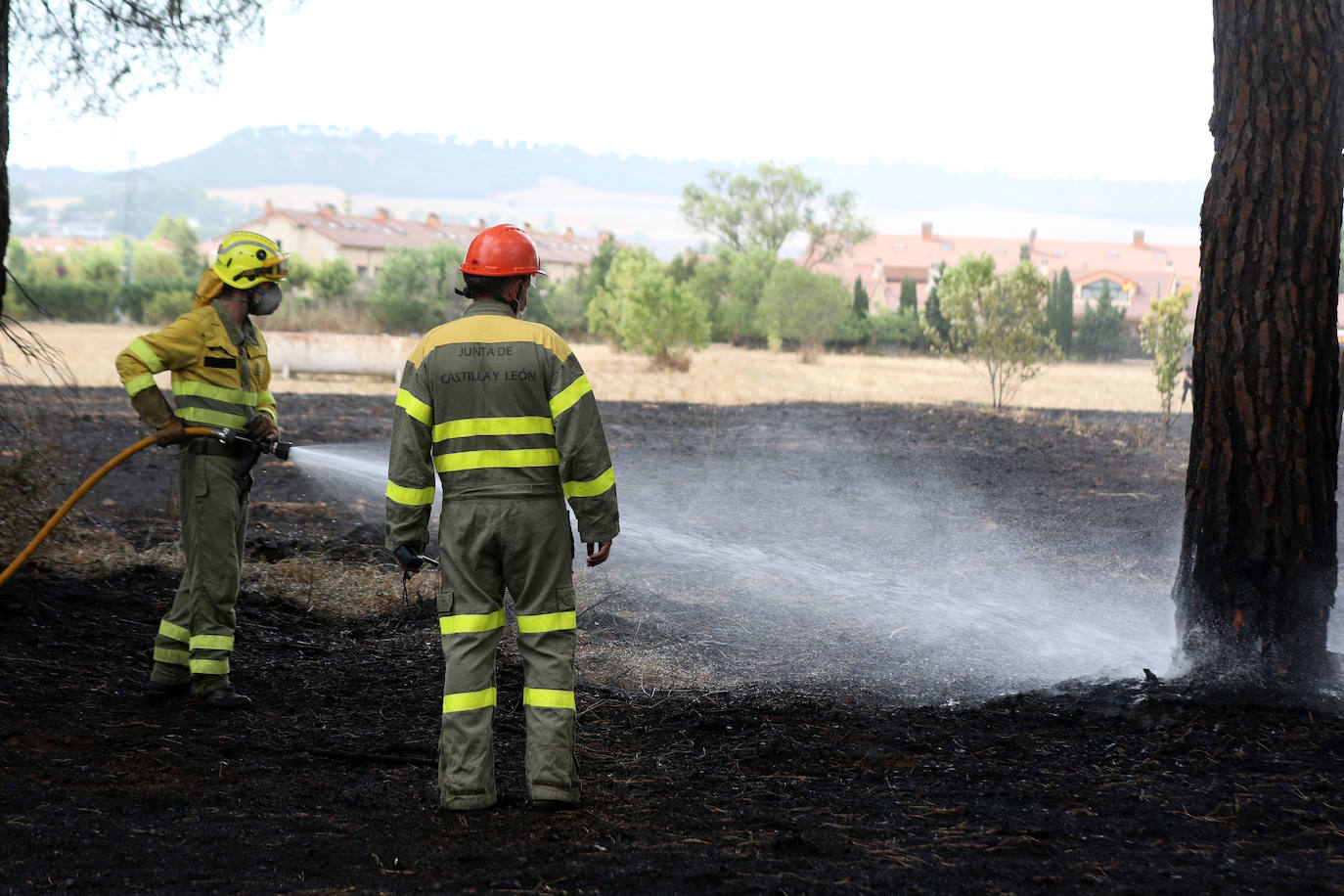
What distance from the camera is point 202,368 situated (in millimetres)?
4562

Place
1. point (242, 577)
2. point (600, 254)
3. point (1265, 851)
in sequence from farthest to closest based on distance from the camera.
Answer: point (600, 254), point (242, 577), point (1265, 851)

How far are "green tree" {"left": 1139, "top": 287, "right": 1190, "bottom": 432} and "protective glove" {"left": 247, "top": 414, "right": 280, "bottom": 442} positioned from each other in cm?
1269

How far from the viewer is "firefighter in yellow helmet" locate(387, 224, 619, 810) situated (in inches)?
138

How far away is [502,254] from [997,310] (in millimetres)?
17286

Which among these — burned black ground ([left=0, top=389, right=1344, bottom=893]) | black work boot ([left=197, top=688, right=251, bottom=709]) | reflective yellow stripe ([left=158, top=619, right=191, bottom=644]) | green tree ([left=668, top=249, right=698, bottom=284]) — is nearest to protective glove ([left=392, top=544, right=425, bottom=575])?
burned black ground ([left=0, top=389, right=1344, bottom=893])

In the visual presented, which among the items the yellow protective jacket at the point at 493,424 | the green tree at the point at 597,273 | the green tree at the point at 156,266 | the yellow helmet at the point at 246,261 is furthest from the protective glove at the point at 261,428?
the green tree at the point at 156,266

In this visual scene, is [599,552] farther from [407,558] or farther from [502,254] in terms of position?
[502,254]

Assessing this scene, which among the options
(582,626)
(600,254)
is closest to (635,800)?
(582,626)

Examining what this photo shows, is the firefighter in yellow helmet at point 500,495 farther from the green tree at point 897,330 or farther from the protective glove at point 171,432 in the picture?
the green tree at point 897,330

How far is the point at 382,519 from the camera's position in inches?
348

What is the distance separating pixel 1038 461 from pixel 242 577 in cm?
926

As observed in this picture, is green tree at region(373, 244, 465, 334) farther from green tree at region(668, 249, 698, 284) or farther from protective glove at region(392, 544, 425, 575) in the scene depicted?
protective glove at region(392, 544, 425, 575)

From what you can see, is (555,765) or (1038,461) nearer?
(555,765)

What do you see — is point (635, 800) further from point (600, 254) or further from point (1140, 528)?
point (600, 254)
